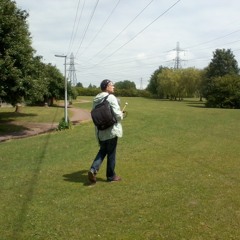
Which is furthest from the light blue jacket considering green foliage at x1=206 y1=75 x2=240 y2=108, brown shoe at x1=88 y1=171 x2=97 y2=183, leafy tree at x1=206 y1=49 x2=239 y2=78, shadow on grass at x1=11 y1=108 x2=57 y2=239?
leafy tree at x1=206 y1=49 x2=239 y2=78

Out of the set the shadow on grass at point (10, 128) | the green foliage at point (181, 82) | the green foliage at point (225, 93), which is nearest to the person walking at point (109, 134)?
the shadow on grass at point (10, 128)

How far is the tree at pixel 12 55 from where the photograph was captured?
19.9 m

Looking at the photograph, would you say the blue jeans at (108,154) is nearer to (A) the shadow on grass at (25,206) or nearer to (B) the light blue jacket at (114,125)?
(B) the light blue jacket at (114,125)

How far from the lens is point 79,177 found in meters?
8.30

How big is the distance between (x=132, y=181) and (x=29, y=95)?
50.3ft

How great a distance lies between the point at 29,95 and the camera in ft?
71.7

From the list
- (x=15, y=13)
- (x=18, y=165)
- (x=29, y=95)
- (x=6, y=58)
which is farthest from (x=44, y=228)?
(x=15, y=13)

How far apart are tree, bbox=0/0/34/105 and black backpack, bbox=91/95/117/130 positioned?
13.3 meters

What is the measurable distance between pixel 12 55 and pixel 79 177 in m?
13.8

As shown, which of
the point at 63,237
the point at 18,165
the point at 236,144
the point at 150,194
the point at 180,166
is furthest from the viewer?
the point at 236,144

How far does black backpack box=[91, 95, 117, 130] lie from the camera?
7180 millimetres

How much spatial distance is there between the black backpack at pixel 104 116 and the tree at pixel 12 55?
43.5 feet

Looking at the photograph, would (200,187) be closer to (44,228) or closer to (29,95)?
(44,228)

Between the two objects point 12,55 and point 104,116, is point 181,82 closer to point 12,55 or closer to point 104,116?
point 12,55
